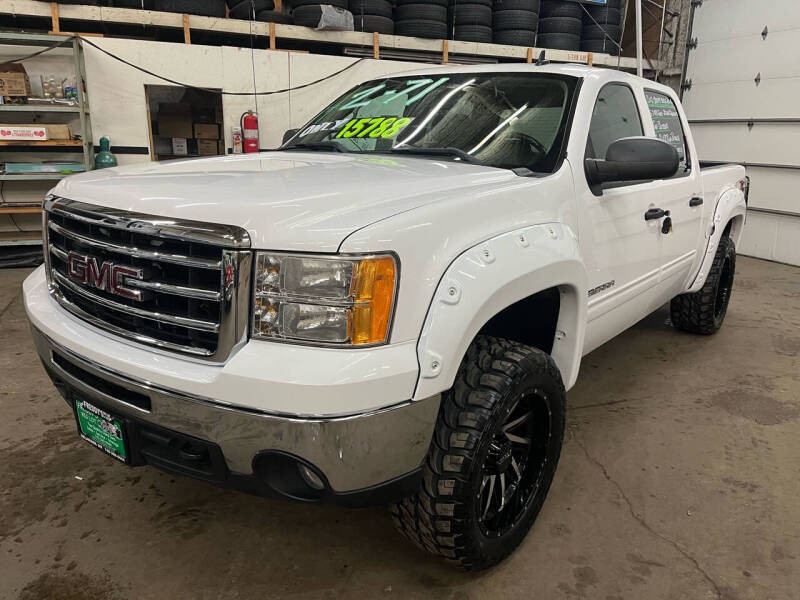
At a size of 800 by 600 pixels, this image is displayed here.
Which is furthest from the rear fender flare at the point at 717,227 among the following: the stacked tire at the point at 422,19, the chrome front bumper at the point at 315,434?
the stacked tire at the point at 422,19

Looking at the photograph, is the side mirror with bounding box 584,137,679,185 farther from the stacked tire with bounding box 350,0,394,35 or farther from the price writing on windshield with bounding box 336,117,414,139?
the stacked tire with bounding box 350,0,394,35

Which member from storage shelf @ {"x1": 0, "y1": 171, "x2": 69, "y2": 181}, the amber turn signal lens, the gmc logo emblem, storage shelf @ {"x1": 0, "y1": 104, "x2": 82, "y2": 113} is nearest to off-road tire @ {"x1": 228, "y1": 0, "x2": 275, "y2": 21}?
storage shelf @ {"x1": 0, "y1": 104, "x2": 82, "y2": 113}

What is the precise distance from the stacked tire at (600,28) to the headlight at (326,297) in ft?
27.0

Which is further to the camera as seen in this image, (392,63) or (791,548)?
(392,63)

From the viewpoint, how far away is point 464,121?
7.50ft

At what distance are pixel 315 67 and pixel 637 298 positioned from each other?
5300 millimetres

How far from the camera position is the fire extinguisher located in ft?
21.1

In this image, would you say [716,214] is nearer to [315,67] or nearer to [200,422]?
[200,422]

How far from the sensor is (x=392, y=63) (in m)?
7.09

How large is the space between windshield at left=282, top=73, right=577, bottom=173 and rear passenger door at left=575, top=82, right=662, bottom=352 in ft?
0.57

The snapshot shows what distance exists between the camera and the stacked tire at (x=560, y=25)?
791 centimetres

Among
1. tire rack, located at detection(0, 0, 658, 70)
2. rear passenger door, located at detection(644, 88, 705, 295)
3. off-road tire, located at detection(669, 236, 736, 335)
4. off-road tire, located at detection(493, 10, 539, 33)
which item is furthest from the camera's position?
off-road tire, located at detection(493, 10, 539, 33)

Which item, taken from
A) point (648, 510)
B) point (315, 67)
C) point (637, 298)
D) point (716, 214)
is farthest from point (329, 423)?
point (315, 67)

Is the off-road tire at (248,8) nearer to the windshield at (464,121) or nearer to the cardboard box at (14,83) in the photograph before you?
the cardboard box at (14,83)
